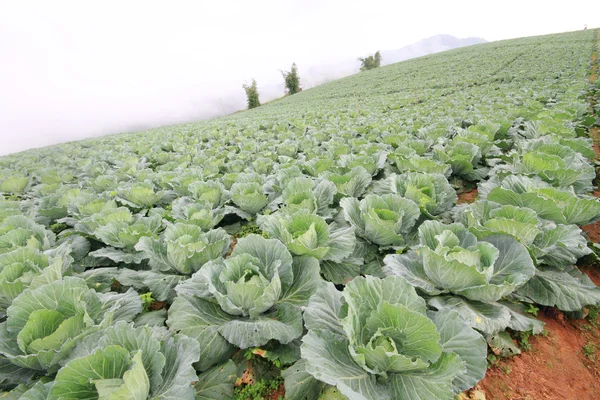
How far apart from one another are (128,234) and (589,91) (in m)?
17.2

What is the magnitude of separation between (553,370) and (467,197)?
9.25 feet

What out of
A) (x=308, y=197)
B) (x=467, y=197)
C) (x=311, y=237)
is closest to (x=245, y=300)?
(x=311, y=237)

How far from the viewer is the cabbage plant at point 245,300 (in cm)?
201

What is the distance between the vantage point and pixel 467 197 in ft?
14.5

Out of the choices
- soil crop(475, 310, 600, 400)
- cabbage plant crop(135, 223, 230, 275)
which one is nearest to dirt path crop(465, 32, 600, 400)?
soil crop(475, 310, 600, 400)

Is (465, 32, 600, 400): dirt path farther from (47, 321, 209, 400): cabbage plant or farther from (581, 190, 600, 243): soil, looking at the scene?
(47, 321, 209, 400): cabbage plant

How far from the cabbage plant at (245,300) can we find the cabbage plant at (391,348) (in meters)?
0.37

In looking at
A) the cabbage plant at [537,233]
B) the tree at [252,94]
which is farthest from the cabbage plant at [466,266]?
the tree at [252,94]

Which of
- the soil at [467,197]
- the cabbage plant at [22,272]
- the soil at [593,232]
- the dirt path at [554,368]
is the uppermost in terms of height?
the cabbage plant at [22,272]

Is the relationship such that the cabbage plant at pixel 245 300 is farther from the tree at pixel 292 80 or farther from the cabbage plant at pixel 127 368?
the tree at pixel 292 80

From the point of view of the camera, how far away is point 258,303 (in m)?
2.09

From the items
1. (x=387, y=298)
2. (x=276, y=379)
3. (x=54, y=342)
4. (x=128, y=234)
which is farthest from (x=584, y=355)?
(x=128, y=234)

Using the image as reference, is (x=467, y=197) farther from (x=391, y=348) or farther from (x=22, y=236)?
(x=22, y=236)

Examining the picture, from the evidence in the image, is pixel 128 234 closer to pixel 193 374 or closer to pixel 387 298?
pixel 193 374
